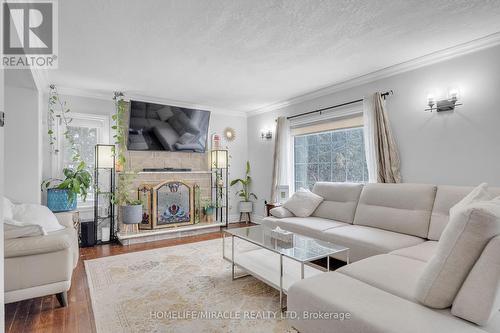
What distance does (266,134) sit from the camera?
5461 mm

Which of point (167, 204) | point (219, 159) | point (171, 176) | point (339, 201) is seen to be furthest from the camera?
point (219, 159)

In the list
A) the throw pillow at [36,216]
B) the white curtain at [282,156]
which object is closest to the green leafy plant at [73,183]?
the throw pillow at [36,216]

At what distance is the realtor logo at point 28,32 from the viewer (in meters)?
2.01

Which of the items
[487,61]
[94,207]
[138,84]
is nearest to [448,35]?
[487,61]

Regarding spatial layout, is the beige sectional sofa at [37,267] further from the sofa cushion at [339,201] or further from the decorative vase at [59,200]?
the sofa cushion at [339,201]

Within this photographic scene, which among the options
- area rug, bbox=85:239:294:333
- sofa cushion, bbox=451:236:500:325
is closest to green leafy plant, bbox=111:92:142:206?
area rug, bbox=85:239:294:333

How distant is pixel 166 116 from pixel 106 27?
2.51m

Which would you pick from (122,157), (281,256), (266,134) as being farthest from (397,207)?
(122,157)

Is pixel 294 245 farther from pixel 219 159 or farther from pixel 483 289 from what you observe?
pixel 219 159

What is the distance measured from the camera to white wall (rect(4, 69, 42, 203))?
3.29 m

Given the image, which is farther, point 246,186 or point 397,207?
point 246,186

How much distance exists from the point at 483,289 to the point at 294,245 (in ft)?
4.81

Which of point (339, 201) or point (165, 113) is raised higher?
point (165, 113)

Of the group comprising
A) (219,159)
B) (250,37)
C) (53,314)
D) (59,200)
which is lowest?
(53,314)
